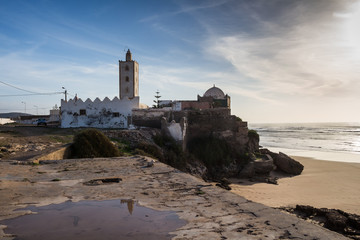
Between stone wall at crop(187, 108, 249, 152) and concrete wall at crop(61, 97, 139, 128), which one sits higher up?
concrete wall at crop(61, 97, 139, 128)

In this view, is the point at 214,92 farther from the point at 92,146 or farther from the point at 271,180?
the point at 92,146

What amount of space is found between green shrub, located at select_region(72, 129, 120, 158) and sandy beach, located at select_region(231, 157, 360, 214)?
296 inches

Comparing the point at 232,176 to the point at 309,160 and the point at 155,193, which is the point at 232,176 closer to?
the point at 309,160

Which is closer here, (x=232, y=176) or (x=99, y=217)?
(x=99, y=217)

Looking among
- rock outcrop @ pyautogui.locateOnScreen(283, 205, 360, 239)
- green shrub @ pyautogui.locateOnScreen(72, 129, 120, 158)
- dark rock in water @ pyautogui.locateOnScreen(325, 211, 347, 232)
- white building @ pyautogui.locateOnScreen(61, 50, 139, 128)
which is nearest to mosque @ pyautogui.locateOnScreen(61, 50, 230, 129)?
white building @ pyautogui.locateOnScreen(61, 50, 139, 128)

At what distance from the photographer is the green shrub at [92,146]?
443 inches

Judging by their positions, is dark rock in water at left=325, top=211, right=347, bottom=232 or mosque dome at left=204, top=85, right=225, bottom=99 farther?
mosque dome at left=204, top=85, right=225, bottom=99

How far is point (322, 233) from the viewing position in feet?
10.0

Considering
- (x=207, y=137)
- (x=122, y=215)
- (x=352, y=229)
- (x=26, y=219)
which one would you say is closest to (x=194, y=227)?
(x=122, y=215)

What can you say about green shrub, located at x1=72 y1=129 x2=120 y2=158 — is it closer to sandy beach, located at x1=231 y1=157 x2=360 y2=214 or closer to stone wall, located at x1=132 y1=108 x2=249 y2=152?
sandy beach, located at x1=231 y1=157 x2=360 y2=214

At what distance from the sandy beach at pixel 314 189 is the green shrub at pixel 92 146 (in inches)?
296

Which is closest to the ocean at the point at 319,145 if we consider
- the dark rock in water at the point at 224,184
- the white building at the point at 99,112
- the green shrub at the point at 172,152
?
the dark rock in water at the point at 224,184

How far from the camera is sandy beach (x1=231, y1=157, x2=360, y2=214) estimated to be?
13.3 meters

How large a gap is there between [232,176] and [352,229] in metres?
11.7
